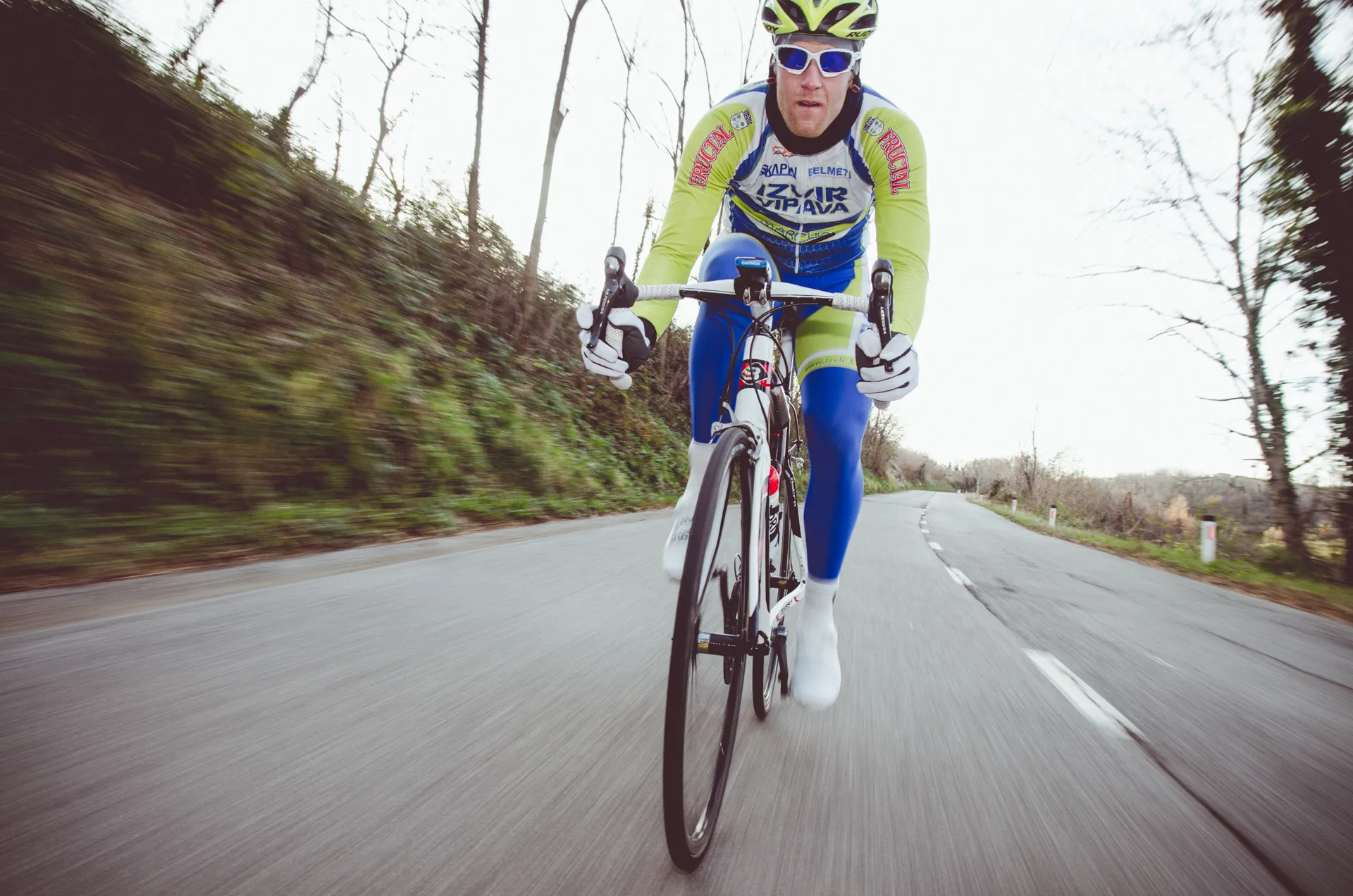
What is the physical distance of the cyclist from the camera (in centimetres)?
173

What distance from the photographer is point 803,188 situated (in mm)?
1967

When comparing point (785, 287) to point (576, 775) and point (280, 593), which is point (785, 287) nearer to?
point (576, 775)

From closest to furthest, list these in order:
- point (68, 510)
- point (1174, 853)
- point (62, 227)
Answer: point (1174, 853)
point (68, 510)
point (62, 227)

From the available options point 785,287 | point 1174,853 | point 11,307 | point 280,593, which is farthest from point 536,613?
point 11,307

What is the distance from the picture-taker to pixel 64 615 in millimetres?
2055

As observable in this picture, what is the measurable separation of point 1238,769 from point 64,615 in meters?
4.06

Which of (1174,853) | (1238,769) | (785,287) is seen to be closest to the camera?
(1174,853)

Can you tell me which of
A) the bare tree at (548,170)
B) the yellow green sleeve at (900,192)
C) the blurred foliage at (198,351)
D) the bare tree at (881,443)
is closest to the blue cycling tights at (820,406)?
the yellow green sleeve at (900,192)

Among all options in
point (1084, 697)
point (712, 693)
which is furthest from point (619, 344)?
point (1084, 697)

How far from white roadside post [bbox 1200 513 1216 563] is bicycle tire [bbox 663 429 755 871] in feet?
43.0

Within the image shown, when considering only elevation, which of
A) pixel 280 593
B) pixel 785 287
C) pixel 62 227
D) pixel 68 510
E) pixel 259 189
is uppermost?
pixel 259 189

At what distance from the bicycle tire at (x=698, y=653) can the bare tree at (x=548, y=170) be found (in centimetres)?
1063

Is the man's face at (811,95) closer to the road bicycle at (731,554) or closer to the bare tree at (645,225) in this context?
the road bicycle at (731,554)

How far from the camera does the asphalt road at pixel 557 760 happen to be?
3.64 feet
